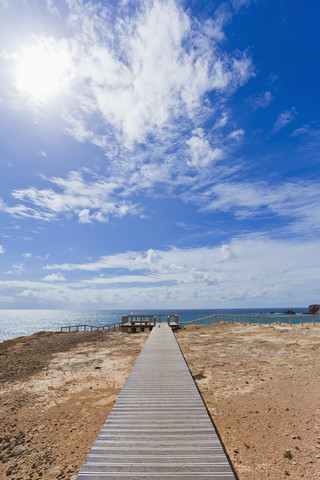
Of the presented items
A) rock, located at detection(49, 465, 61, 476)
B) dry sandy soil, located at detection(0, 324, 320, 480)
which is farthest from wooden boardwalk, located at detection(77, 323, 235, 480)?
rock, located at detection(49, 465, 61, 476)

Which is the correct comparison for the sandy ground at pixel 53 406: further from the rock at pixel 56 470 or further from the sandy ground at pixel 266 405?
the sandy ground at pixel 266 405

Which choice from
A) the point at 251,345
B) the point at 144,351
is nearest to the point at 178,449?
the point at 144,351

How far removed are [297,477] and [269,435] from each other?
1.64 m

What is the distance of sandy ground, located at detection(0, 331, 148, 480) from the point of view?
5559 millimetres

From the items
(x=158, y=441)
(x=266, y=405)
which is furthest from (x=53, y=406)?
(x=266, y=405)

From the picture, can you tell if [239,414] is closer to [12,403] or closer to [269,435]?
[269,435]

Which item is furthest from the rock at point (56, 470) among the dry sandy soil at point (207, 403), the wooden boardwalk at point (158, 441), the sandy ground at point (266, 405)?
the sandy ground at point (266, 405)

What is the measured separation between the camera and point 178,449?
468cm

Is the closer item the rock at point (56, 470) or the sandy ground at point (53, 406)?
the rock at point (56, 470)

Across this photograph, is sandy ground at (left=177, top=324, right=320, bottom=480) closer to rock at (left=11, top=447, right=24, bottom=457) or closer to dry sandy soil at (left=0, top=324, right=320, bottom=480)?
dry sandy soil at (left=0, top=324, right=320, bottom=480)

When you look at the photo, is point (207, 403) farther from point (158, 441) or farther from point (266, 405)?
point (158, 441)

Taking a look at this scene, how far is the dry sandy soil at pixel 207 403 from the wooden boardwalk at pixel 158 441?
1.12 meters

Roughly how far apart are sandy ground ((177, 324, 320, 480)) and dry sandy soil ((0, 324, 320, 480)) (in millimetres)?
25

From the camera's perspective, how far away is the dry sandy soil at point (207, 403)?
546cm
